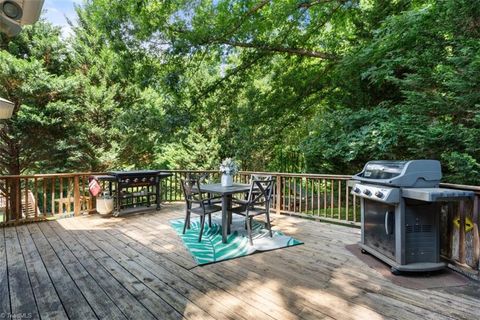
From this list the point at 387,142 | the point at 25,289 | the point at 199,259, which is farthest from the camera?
the point at 387,142

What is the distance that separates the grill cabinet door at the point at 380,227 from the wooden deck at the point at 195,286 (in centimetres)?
30

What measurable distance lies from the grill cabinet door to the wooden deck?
0.30 metres

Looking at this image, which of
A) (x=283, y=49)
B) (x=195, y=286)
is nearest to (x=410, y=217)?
(x=195, y=286)

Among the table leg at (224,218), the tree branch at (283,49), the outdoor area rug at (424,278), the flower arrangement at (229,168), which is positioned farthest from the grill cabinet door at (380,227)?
the tree branch at (283,49)

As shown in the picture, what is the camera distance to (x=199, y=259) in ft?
10.5

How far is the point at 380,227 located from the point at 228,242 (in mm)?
1956

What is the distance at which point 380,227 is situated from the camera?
310 cm

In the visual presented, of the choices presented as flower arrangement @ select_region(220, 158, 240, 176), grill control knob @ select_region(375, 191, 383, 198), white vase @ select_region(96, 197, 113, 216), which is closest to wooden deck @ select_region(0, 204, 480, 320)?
grill control knob @ select_region(375, 191, 383, 198)

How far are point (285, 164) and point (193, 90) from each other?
154 inches

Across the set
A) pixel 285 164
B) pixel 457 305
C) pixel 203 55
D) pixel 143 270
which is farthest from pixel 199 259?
pixel 285 164

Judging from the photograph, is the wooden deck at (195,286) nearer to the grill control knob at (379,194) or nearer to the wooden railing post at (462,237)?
the wooden railing post at (462,237)

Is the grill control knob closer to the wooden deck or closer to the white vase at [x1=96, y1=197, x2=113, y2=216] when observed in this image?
the wooden deck

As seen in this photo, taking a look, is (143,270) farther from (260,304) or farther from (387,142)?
(387,142)

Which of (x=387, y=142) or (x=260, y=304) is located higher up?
(x=387, y=142)
